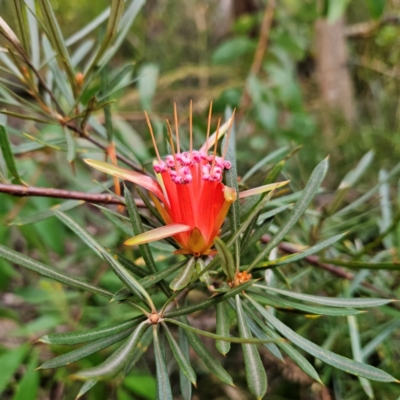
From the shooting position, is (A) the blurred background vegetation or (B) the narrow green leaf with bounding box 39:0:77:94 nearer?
(B) the narrow green leaf with bounding box 39:0:77:94

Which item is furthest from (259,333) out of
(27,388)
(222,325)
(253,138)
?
(253,138)

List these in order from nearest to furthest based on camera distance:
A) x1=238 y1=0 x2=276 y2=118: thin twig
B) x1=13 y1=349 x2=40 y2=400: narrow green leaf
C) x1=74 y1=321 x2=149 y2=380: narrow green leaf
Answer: x1=74 y1=321 x2=149 y2=380: narrow green leaf, x1=13 y1=349 x2=40 y2=400: narrow green leaf, x1=238 y1=0 x2=276 y2=118: thin twig

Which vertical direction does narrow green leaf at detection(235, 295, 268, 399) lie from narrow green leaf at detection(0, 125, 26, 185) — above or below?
below

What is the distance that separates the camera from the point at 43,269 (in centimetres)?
22

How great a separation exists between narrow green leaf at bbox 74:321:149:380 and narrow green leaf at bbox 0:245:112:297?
0.04 meters

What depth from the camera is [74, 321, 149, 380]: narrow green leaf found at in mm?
158

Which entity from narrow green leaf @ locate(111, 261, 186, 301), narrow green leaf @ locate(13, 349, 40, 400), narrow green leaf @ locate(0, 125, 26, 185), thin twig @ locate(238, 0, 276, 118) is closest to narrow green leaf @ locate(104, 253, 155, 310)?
narrow green leaf @ locate(111, 261, 186, 301)

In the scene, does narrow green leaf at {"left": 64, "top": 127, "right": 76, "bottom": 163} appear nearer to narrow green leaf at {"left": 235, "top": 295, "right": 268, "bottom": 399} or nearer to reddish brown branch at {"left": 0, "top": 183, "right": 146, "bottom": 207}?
reddish brown branch at {"left": 0, "top": 183, "right": 146, "bottom": 207}

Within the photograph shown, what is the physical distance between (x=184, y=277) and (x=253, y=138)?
78cm

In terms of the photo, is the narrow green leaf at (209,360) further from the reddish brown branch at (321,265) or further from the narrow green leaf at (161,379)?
the reddish brown branch at (321,265)

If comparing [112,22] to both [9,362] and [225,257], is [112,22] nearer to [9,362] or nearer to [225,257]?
[225,257]

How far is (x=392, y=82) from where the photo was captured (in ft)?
3.79

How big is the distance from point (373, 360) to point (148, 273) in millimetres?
484

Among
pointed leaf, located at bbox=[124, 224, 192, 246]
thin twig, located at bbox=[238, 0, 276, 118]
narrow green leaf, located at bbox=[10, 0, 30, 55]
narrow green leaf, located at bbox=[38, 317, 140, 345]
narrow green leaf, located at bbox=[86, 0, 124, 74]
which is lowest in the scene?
narrow green leaf, located at bbox=[38, 317, 140, 345]
